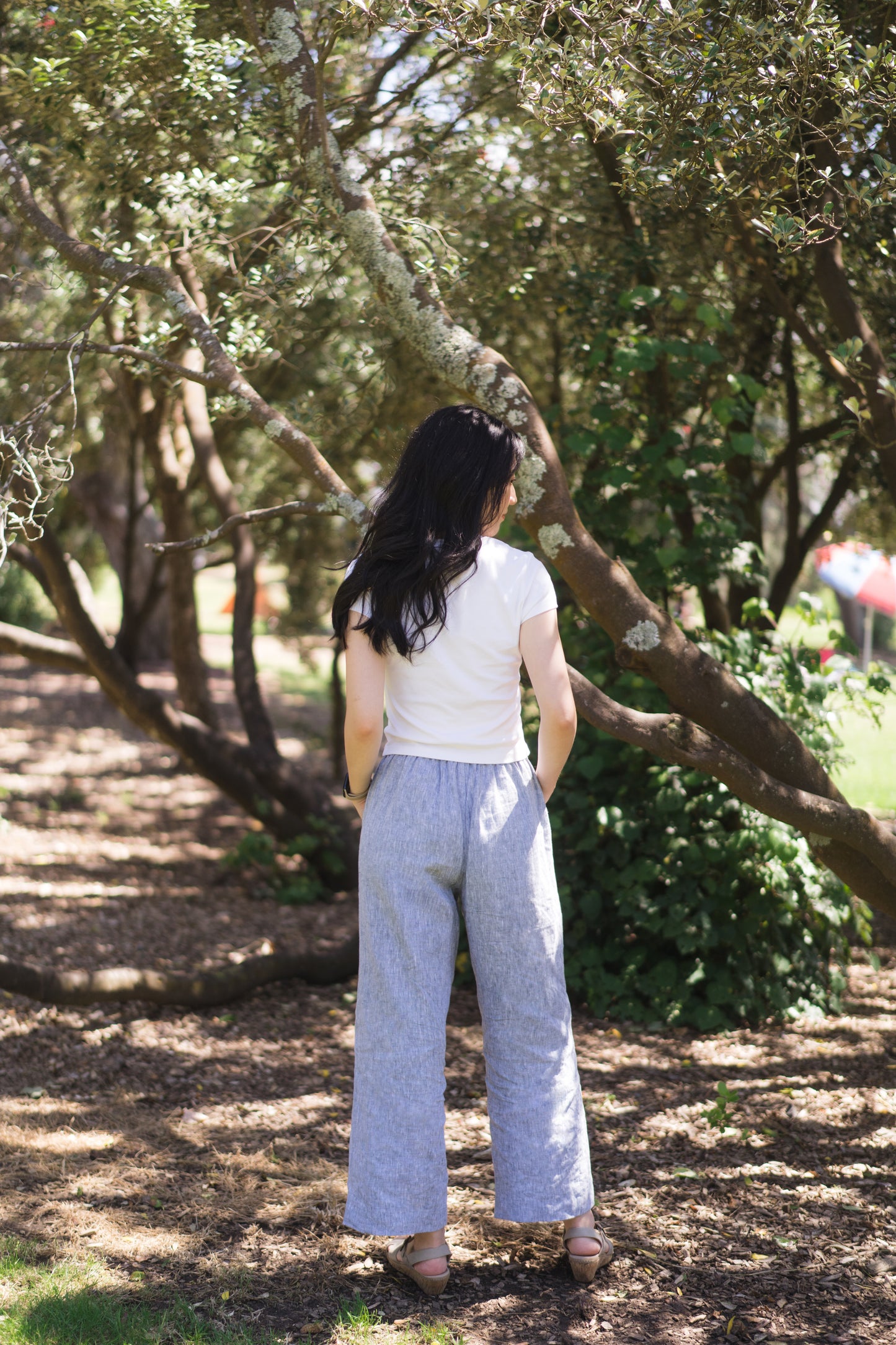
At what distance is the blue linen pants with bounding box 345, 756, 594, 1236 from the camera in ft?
8.13

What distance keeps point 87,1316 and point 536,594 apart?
71.5 inches

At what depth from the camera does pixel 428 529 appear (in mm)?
2453

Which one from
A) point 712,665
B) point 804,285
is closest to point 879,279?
point 804,285

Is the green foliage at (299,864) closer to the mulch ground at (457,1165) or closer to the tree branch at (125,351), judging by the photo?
the mulch ground at (457,1165)

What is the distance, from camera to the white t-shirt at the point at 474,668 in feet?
8.09

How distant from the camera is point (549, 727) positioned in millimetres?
2504

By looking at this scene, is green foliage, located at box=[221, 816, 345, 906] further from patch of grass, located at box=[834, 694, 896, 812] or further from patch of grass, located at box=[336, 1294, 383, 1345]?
patch of grass, located at box=[336, 1294, 383, 1345]

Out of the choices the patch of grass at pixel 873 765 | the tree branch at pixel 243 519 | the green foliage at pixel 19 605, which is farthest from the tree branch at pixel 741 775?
the green foliage at pixel 19 605

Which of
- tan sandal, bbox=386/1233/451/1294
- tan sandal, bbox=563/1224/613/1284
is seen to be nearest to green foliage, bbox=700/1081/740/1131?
tan sandal, bbox=563/1224/613/1284

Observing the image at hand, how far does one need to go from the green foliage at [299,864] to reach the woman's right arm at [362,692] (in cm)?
412

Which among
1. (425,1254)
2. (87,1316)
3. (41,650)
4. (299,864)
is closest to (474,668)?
(425,1254)

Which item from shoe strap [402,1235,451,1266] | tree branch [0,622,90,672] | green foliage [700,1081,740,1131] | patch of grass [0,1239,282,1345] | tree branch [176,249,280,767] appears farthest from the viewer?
tree branch [176,249,280,767]

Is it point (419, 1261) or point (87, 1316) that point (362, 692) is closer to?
point (419, 1261)

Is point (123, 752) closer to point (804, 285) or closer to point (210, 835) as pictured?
point (210, 835)
